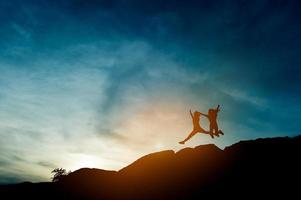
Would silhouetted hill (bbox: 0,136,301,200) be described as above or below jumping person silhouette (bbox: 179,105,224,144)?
below

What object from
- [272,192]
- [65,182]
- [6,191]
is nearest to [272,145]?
[272,192]

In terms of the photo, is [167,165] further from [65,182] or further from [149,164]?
[65,182]

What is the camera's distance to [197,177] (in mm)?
25219

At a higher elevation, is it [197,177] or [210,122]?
[210,122]

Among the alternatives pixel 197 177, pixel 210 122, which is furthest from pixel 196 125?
pixel 197 177

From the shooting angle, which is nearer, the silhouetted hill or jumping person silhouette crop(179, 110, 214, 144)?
the silhouetted hill

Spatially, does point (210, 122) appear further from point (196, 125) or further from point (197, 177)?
point (197, 177)

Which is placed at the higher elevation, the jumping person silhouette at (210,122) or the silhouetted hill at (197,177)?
the jumping person silhouette at (210,122)

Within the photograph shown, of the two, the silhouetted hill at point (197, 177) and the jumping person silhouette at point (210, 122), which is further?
the jumping person silhouette at point (210, 122)

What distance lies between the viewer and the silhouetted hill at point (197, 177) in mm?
22594

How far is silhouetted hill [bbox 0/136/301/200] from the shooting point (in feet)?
74.1

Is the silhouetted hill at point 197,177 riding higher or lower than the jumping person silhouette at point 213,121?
lower

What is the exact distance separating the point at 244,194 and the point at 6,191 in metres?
21.7

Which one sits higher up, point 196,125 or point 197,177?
point 196,125
